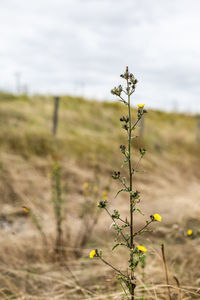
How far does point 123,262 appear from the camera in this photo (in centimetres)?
276

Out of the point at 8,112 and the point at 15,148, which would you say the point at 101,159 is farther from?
the point at 8,112

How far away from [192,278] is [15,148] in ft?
17.6

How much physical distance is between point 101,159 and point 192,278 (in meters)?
5.54

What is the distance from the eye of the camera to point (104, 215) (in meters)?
4.82

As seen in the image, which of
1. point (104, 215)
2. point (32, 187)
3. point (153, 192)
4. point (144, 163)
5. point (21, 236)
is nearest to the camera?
point (21, 236)

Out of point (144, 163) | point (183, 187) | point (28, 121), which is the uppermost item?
point (28, 121)

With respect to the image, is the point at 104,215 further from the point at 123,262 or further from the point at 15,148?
the point at 15,148

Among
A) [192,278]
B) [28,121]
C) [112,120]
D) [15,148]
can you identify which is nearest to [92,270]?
[192,278]

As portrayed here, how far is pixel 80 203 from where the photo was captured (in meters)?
5.50

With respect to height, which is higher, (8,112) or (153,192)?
(8,112)

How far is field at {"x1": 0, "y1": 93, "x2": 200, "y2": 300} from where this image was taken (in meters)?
2.36

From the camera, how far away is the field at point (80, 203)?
236 centimetres

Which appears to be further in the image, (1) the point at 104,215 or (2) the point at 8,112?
(2) the point at 8,112

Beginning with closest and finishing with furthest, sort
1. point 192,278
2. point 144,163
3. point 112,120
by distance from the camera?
point 192,278, point 144,163, point 112,120
